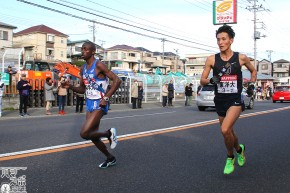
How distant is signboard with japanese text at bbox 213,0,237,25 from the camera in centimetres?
3538

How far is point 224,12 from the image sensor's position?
35844mm

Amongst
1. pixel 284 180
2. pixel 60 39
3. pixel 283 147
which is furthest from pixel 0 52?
pixel 60 39

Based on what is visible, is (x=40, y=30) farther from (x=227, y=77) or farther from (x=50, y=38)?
(x=227, y=77)

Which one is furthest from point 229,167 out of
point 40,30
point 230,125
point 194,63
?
point 194,63

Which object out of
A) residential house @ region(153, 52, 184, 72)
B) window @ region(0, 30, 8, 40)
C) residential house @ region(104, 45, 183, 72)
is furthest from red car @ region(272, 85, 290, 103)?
residential house @ region(153, 52, 184, 72)

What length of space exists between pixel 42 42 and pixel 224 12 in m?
38.4

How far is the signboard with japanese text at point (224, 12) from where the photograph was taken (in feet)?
116

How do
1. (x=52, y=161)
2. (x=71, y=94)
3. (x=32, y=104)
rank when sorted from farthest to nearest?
1. (x=71, y=94)
2. (x=32, y=104)
3. (x=52, y=161)

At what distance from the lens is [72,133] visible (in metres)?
8.69

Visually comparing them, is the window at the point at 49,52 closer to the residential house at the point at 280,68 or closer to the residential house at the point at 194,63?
the residential house at the point at 194,63

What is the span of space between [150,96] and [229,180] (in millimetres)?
23289

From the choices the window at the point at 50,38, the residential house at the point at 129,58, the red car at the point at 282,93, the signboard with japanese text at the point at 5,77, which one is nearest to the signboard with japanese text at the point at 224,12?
the red car at the point at 282,93

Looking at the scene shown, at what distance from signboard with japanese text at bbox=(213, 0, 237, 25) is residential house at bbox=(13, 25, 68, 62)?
35.2 meters

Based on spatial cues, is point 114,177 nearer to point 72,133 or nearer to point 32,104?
point 72,133
